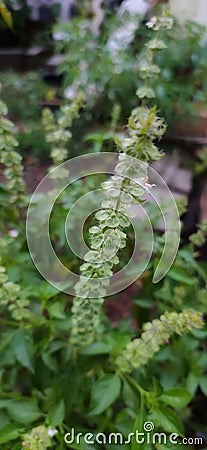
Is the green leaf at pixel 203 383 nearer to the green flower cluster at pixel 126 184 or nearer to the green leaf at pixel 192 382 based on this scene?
the green leaf at pixel 192 382

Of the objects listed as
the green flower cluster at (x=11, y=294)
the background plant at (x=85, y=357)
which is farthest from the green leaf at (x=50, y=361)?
the green flower cluster at (x=11, y=294)

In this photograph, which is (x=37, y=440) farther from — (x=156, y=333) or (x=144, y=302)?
(x=144, y=302)

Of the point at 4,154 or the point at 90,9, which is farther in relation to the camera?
the point at 90,9

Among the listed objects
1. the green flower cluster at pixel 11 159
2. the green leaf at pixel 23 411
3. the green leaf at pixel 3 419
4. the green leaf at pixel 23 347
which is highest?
the green flower cluster at pixel 11 159

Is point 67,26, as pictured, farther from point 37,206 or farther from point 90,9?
point 37,206

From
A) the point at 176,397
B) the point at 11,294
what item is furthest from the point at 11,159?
the point at 176,397

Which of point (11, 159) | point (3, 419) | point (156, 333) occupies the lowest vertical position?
point (3, 419)

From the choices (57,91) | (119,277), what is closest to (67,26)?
(57,91)
